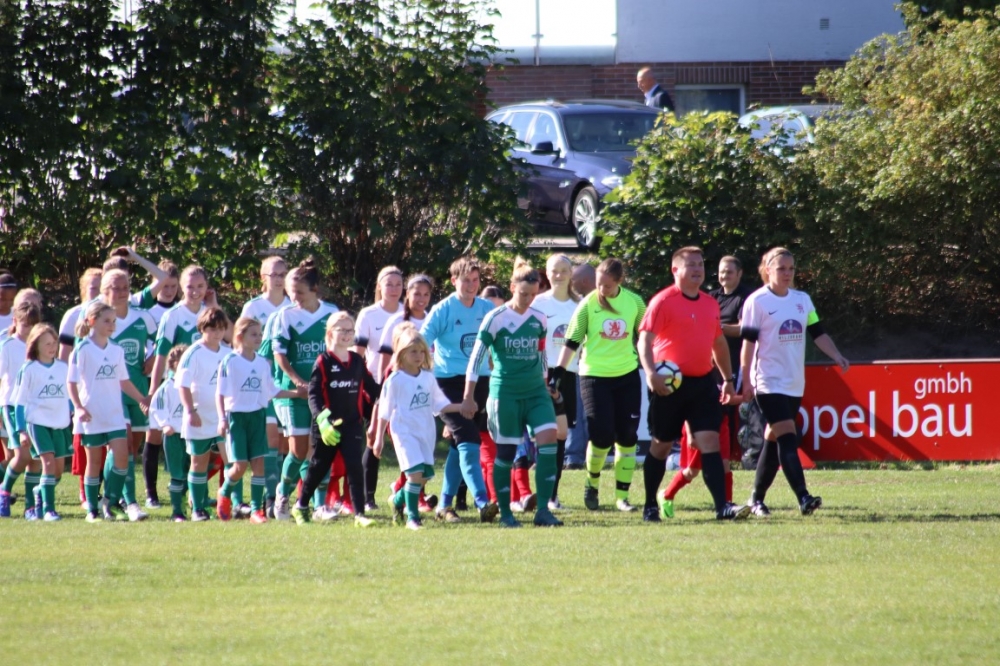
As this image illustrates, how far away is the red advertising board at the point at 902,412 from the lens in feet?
48.4

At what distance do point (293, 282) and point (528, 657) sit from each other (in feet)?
18.1

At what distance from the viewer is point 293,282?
436 inches

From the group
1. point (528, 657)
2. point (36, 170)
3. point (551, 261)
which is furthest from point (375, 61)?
point (528, 657)

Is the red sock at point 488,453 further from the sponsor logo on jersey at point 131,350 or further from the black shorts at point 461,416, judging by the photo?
the sponsor logo on jersey at point 131,350

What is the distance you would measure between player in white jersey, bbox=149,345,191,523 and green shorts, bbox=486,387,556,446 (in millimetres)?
2596

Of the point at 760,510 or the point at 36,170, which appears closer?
the point at 760,510

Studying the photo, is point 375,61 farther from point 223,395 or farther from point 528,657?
point 528,657

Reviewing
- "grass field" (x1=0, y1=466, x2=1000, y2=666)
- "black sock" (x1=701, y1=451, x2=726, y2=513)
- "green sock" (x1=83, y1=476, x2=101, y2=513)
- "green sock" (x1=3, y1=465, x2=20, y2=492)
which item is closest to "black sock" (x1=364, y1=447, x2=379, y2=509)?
"grass field" (x1=0, y1=466, x2=1000, y2=666)

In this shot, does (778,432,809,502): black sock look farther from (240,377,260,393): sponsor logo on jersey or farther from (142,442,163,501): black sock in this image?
(142,442,163,501): black sock

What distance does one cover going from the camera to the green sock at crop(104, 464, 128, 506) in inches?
437

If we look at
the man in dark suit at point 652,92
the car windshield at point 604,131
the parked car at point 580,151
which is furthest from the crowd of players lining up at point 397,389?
the man in dark suit at point 652,92

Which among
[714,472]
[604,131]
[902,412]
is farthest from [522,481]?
[604,131]

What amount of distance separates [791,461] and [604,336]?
170cm

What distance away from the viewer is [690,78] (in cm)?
3020
